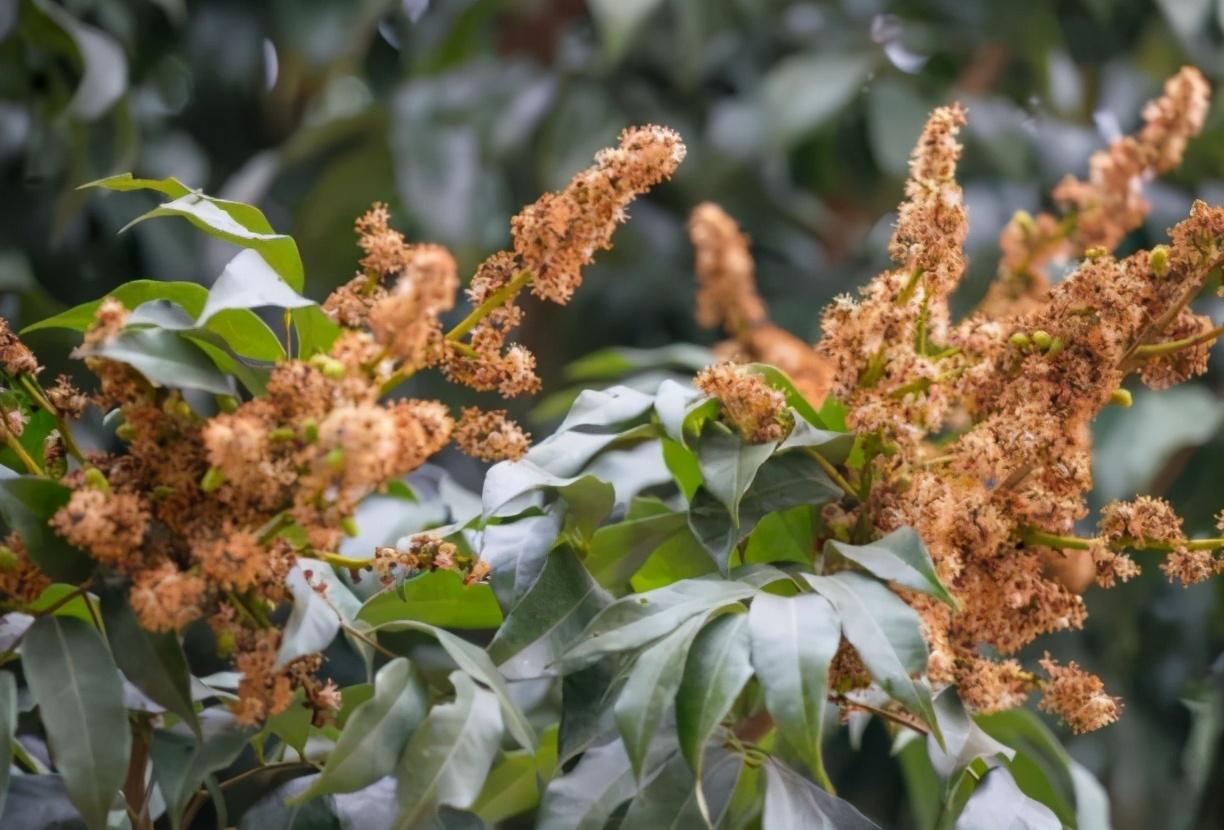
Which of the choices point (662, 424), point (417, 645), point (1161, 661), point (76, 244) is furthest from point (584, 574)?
point (76, 244)

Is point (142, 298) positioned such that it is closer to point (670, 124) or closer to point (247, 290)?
point (247, 290)

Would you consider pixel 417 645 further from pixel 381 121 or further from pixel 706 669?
pixel 381 121

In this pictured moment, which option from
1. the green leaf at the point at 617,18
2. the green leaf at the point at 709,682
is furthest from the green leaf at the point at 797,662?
the green leaf at the point at 617,18

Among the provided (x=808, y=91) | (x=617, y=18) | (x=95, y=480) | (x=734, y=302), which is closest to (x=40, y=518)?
(x=95, y=480)

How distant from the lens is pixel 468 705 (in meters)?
0.43

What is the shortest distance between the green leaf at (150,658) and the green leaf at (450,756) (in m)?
0.07

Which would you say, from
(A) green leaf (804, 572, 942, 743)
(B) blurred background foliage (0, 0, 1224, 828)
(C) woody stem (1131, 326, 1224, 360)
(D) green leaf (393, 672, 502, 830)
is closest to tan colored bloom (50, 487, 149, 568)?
(D) green leaf (393, 672, 502, 830)

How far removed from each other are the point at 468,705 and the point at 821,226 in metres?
1.15

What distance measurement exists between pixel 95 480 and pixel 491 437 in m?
0.13

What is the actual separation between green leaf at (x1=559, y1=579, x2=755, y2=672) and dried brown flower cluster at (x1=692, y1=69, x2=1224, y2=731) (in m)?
0.07

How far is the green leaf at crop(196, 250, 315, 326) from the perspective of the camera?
0.40m

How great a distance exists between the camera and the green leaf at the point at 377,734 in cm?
41

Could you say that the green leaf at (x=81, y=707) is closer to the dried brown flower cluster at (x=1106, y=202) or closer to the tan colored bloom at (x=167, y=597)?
the tan colored bloom at (x=167, y=597)

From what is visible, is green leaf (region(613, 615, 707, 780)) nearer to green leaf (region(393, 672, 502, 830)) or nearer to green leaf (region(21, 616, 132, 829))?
green leaf (region(393, 672, 502, 830))
